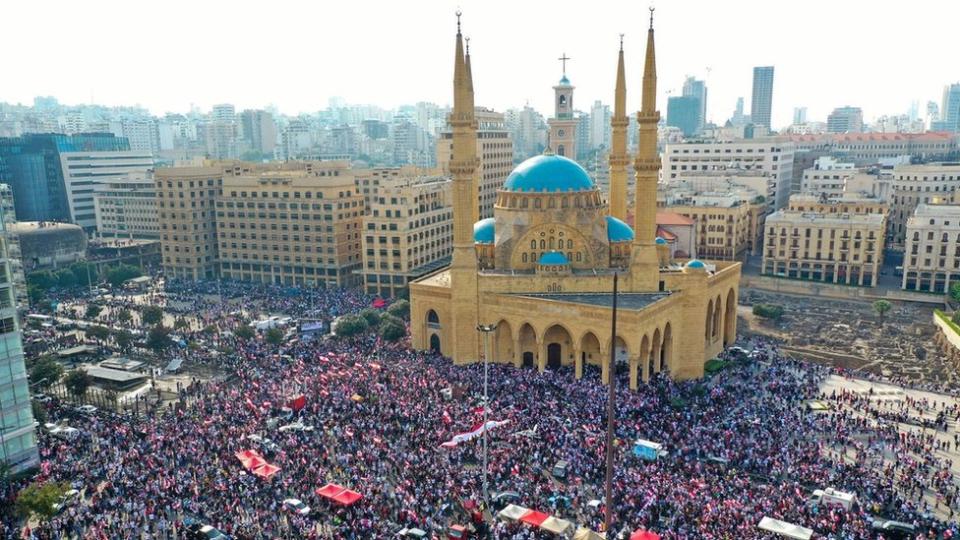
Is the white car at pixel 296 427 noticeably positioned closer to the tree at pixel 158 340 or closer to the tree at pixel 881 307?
the tree at pixel 158 340

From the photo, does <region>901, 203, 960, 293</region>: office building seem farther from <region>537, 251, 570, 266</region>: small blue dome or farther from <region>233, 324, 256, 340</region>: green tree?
<region>233, 324, 256, 340</region>: green tree


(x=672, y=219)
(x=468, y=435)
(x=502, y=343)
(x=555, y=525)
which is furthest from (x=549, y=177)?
(x=672, y=219)

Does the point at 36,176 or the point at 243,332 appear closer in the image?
the point at 243,332

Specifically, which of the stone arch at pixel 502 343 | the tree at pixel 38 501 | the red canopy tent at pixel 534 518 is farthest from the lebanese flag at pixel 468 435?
the tree at pixel 38 501

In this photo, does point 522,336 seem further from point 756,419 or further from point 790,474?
point 790,474

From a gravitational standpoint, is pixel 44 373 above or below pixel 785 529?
above

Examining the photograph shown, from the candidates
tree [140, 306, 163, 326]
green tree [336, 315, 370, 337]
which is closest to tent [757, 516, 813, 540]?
green tree [336, 315, 370, 337]

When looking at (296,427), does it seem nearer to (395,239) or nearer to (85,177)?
(395,239)
